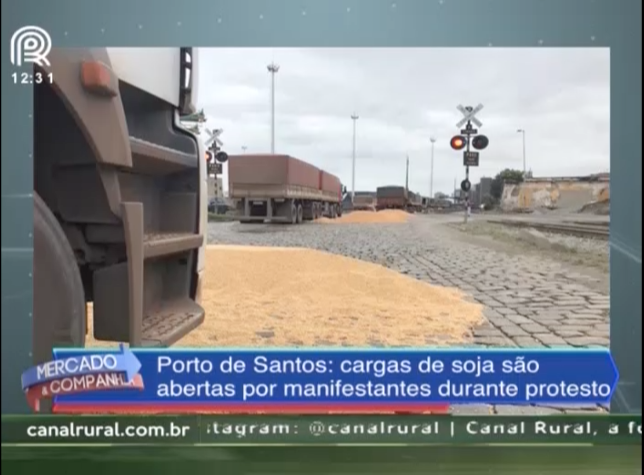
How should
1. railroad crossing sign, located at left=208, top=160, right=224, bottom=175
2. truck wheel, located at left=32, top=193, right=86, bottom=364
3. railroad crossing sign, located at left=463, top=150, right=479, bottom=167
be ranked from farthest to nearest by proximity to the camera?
railroad crossing sign, located at left=208, top=160, right=224, bottom=175, railroad crossing sign, located at left=463, top=150, right=479, bottom=167, truck wheel, located at left=32, top=193, right=86, bottom=364

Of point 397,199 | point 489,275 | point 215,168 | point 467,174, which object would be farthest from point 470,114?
point 215,168

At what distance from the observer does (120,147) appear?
1750 mm

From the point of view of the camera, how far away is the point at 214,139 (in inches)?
75.2

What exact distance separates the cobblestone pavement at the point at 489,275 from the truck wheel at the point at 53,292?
1.60 ft

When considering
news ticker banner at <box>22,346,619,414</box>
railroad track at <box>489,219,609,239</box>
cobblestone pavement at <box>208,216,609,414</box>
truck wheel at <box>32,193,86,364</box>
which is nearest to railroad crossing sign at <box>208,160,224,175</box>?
cobblestone pavement at <box>208,216,609,414</box>

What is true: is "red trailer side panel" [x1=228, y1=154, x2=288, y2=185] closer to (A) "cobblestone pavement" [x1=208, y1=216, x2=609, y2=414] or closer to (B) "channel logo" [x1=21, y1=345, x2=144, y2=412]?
(A) "cobblestone pavement" [x1=208, y1=216, x2=609, y2=414]

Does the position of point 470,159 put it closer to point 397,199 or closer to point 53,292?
point 397,199

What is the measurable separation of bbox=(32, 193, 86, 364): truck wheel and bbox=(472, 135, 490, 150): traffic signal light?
1.42 metres

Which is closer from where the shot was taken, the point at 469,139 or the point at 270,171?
the point at 469,139

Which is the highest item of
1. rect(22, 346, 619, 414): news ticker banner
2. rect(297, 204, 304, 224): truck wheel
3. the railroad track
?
rect(297, 204, 304, 224): truck wheel

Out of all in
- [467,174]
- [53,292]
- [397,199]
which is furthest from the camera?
[397,199]

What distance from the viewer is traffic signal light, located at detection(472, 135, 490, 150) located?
70.1 inches

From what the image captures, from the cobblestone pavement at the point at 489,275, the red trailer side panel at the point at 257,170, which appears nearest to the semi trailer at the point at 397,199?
the cobblestone pavement at the point at 489,275

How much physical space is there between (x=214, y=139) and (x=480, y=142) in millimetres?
940
